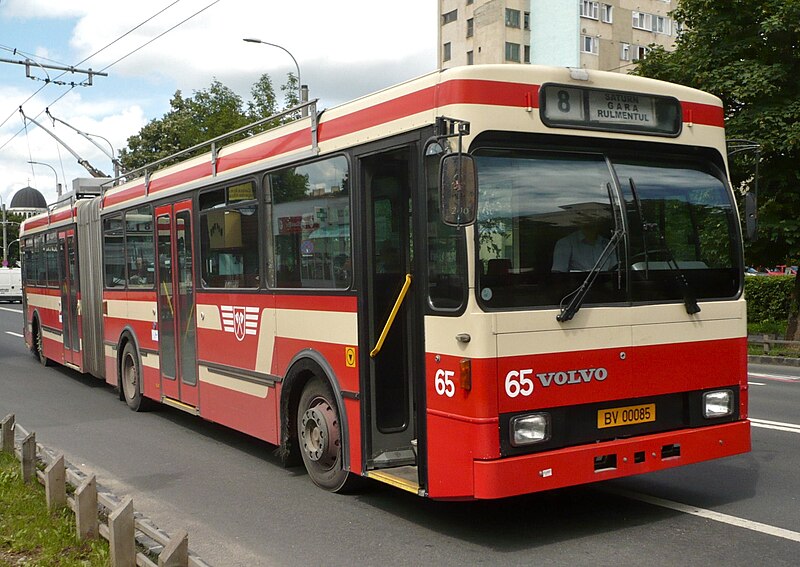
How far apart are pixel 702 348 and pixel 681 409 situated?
1.54 feet

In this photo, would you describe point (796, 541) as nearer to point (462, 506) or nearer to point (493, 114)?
point (462, 506)

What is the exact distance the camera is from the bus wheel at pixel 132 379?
12.4 m

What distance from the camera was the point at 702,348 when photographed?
6633 millimetres

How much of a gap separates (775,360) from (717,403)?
45.1ft

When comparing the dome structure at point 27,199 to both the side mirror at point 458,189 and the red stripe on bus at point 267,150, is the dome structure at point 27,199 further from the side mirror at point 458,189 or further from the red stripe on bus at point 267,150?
the side mirror at point 458,189

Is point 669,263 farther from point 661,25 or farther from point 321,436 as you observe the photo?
point 661,25

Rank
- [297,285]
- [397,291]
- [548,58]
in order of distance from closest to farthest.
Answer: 1. [397,291]
2. [297,285]
3. [548,58]

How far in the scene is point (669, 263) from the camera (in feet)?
21.3

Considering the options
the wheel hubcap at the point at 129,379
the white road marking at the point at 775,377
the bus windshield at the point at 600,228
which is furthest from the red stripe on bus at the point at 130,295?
the white road marking at the point at 775,377

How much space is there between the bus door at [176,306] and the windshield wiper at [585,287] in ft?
17.7

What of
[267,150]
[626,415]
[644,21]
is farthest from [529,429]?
[644,21]

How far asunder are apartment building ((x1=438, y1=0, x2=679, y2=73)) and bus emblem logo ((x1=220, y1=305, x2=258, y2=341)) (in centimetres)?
5056

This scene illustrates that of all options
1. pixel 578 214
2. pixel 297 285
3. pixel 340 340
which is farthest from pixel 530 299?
pixel 297 285

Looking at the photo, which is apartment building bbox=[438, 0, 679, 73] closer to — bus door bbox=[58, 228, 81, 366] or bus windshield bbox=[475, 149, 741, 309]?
Result: bus door bbox=[58, 228, 81, 366]
